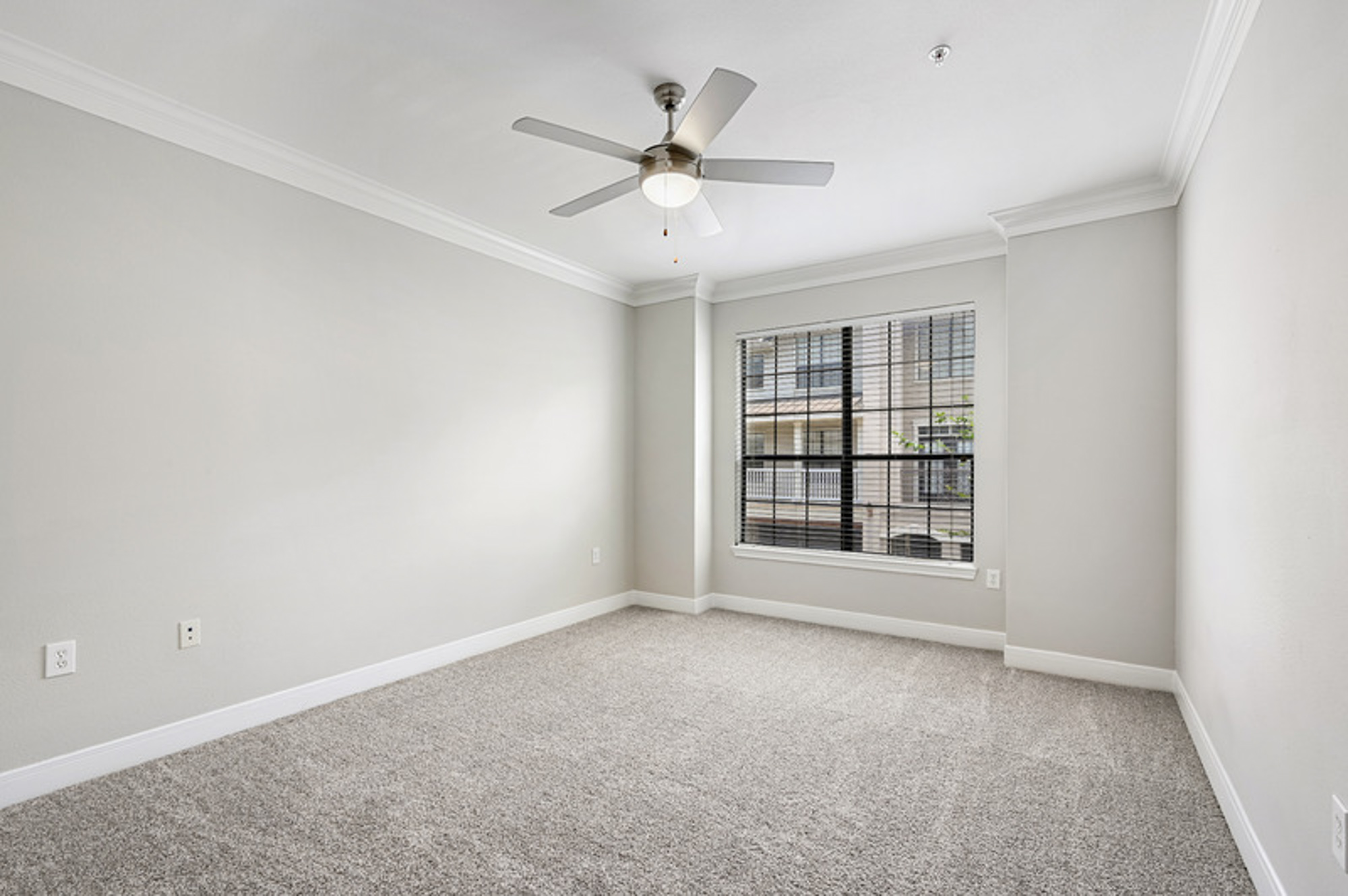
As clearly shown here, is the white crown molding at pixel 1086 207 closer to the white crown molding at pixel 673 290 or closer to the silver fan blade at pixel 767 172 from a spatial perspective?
the silver fan blade at pixel 767 172

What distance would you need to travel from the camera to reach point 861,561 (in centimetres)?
439

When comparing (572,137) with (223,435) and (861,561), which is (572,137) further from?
(861,561)

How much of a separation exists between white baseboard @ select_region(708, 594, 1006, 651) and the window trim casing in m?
0.31

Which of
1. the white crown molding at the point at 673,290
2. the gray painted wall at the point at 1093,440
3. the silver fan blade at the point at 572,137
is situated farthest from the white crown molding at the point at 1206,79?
the white crown molding at the point at 673,290

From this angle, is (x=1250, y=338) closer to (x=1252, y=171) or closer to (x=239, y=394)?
(x=1252, y=171)

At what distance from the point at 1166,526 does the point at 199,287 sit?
451 centimetres

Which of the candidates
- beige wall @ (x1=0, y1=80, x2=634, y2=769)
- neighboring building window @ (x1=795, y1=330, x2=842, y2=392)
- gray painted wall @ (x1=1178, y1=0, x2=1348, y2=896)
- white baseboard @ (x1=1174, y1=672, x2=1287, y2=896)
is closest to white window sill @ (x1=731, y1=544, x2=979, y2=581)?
neighboring building window @ (x1=795, y1=330, x2=842, y2=392)

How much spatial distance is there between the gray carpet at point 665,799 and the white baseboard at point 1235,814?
0.12 feet

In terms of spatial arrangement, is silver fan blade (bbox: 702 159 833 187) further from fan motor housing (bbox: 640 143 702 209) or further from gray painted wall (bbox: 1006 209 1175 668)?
gray painted wall (bbox: 1006 209 1175 668)

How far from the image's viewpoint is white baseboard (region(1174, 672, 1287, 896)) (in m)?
1.67

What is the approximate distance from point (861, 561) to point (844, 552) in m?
0.18

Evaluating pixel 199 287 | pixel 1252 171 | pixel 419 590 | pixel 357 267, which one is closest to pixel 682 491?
pixel 419 590

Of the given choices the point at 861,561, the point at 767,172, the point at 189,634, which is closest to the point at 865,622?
the point at 861,561

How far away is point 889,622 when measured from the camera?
4.26m
